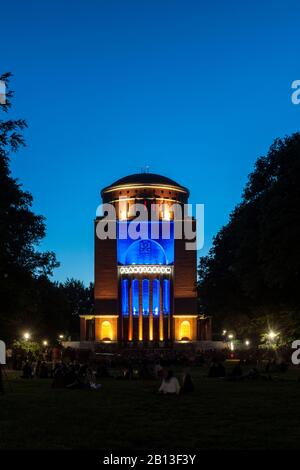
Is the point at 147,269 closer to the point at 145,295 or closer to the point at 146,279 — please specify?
the point at 146,279

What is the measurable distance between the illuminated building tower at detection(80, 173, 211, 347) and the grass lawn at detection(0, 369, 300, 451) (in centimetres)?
6228

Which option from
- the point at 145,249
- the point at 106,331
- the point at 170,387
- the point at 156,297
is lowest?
the point at 170,387

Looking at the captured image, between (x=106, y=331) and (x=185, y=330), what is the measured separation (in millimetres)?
9584

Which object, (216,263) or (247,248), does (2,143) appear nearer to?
(247,248)

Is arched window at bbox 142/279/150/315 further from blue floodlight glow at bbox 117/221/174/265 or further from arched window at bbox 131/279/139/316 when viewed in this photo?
blue floodlight glow at bbox 117/221/174/265

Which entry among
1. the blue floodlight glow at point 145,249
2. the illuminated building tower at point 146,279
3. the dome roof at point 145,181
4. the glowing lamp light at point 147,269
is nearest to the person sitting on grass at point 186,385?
the illuminated building tower at point 146,279

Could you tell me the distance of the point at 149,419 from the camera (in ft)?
52.4

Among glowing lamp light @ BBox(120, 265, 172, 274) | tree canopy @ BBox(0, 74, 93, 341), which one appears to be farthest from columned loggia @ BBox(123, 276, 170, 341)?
tree canopy @ BBox(0, 74, 93, 341)

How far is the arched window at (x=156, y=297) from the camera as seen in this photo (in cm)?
8831

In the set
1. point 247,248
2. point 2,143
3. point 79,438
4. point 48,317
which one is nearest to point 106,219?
point 48,317

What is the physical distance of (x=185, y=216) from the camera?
9650 centimetres

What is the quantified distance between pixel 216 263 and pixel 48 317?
27258 mm

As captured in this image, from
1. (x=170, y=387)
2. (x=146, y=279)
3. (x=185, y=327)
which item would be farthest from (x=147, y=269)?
(x=170, y=387)
